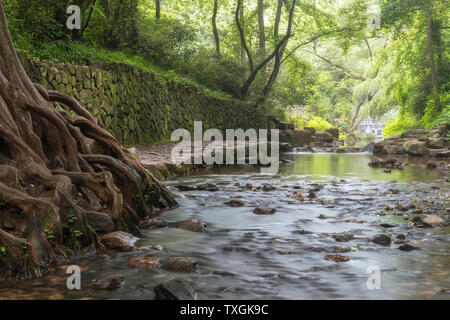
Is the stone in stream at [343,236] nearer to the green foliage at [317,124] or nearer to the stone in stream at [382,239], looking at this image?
the stone in stream at [382,239]

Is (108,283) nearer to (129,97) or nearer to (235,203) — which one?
(235,203)

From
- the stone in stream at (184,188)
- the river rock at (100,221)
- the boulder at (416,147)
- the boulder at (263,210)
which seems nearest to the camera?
the river rock at (100,221)

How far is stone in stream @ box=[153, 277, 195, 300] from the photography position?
2.66 meters

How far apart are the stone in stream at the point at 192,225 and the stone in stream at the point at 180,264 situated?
1.19 meters

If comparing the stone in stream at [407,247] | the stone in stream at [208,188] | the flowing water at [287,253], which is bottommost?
the flowing water at [287,253]

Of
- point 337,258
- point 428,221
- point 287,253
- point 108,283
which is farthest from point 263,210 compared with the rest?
point 108,283

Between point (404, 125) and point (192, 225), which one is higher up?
point (404, 125)

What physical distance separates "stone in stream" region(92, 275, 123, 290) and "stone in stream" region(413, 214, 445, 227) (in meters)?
3.26

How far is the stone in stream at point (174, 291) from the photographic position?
8.72 feet

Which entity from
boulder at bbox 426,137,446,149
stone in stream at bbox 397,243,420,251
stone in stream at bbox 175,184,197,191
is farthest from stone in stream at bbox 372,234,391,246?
boulder at bbox 426,137,446,149

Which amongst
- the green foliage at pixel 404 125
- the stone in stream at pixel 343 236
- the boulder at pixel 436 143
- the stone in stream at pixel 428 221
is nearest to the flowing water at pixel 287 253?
the stone in stream at pixel 343 236

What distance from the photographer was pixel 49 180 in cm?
362

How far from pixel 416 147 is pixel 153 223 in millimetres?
14358

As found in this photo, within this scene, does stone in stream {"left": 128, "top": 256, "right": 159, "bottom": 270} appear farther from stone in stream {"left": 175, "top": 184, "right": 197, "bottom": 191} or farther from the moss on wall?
the moss on wall
